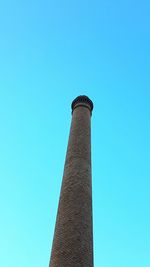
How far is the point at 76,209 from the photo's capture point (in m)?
9.38

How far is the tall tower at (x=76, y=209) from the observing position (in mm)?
8422

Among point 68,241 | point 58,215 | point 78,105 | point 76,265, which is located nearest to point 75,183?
point 58,215

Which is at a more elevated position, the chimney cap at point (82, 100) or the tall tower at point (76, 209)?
the chimney cap at point (82, 100)

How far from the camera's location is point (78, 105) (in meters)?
13.3

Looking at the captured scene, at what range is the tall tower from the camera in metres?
8.42

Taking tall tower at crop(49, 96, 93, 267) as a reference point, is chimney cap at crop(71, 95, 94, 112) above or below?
above

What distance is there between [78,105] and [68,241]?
19.6ft

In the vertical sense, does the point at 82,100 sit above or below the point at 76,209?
above

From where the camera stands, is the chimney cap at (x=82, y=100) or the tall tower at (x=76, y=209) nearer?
the tall tower at (x=76, y=209)

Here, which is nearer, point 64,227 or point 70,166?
point 64,227

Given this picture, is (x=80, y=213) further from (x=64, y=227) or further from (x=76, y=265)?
(x=76, y=265)

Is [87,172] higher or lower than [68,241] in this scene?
higher

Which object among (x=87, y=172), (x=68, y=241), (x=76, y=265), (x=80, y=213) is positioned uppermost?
(x=87, y=172)

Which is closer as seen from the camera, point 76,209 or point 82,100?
point 76,209
